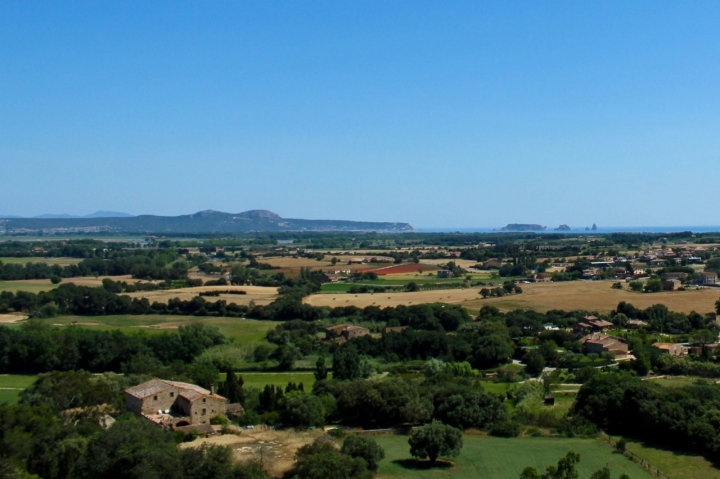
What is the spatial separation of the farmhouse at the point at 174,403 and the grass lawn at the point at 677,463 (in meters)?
15.1

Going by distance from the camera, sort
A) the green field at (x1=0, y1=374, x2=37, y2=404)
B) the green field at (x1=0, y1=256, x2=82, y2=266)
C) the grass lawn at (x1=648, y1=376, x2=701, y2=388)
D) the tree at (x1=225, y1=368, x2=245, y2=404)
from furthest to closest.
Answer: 1. the green field at (x1=0, y1=256, x2=82, y2=266)
2. the grass lawn at (x1=648, y1=376, x2=701, y2=388)
3. the green field at (x1=0, y1=374, x2=37, y2=404)
4. the tree at (x1=225, y1=368, x2=245, y2=404)

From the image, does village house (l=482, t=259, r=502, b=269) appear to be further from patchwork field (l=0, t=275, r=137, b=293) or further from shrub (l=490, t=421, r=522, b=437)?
shrub (l=490, t=421, r=522, b=437)

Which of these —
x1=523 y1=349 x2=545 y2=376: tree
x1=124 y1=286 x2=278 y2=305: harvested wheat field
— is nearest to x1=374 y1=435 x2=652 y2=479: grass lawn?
x1=523 y1=349 x2=545 y2=376: tree

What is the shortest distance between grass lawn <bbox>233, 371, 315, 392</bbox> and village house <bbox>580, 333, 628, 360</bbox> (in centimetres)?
1627

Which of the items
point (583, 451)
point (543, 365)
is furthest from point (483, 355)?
point (583, 451)

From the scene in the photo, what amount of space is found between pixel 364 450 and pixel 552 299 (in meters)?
41.4

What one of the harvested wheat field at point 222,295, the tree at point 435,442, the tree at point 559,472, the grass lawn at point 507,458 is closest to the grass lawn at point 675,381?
the grass lawn at point 507,458

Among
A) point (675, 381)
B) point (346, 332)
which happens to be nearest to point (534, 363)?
point (675, 381)

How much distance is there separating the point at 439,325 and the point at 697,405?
77.2 ft

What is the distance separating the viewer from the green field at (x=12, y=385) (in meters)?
29.5

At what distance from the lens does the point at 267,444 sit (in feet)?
73.5

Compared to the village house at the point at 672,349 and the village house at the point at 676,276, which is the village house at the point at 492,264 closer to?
the village house at the point at 676,276

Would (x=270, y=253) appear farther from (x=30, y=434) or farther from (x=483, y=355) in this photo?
(x=30, y=434)

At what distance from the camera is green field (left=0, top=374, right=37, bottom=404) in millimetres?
29511
